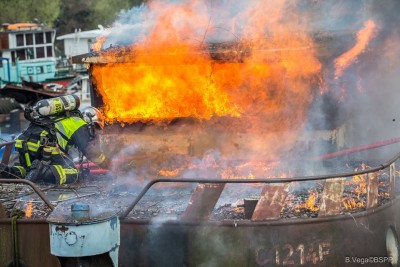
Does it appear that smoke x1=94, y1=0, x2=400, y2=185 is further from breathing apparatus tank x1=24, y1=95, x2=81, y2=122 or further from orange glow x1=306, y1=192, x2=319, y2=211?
orange glow x1=306, y1=192, x2=319, y2=211

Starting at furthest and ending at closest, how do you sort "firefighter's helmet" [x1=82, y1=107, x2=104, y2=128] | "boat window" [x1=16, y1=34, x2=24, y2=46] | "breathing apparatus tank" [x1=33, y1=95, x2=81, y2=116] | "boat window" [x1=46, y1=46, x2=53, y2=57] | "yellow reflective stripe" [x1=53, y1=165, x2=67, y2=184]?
1. "boat window" [x1=46, y1=46, x2=53, y2=57]
2. "boat window" [x1=16, y1=34, x2=24, y2=46]
3. "firefighter's helmet" [x1=82, y1=107, x2=104, y2=128]
4. "breathing apparatus tank" [x1=33, y1=95, x2=81, y2=116]
5. "yellow reflective stripe" [x1=53, y1=165, x2=67, y2=184]

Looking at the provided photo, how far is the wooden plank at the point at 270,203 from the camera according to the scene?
18.5 feet

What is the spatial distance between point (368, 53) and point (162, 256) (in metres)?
4.76

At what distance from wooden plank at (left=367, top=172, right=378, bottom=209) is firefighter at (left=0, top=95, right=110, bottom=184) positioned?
375 centimetres

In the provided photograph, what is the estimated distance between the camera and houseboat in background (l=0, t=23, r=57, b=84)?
86.2ft

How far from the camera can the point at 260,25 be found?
8.41 meters

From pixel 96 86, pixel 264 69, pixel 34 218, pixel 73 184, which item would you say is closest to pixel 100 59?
pixel 96 86

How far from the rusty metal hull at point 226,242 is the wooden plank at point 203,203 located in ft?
0.39

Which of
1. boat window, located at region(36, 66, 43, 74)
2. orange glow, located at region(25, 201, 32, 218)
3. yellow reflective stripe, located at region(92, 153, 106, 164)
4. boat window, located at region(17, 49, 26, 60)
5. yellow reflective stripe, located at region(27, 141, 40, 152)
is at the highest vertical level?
boat window, located at region(17, 49, 26, 60)

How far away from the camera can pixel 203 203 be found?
579cm

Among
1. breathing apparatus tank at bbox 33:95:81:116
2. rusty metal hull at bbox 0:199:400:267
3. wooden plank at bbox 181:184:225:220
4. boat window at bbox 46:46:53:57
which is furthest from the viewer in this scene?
boat window at bbox 46:46:53:57

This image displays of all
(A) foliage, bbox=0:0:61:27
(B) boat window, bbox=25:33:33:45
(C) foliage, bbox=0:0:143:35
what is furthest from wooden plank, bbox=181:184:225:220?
(A) foliage, bbox=0:0:61:27

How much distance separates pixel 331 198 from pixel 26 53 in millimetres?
24601

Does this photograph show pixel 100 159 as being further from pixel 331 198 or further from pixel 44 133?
pixel 331 198
